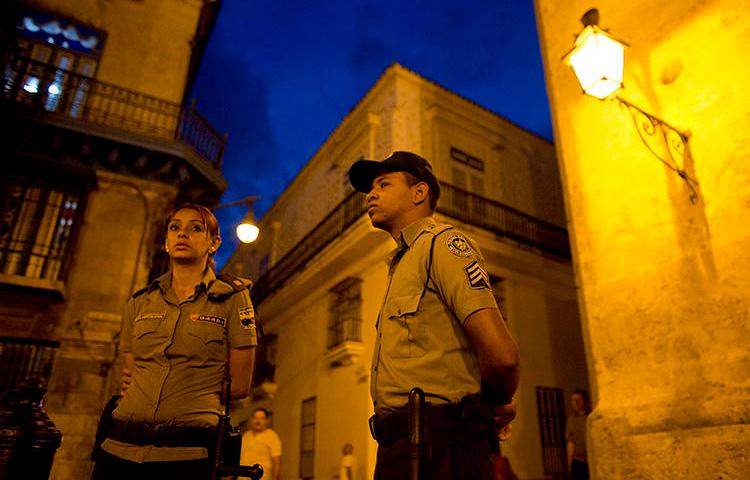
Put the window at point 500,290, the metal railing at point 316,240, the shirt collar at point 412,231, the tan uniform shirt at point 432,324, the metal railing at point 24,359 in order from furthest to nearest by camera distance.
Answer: the metal railing at point 316,240, the window at point 500,290, the metal railing at point 24,359, the shirt collar at point 412,231, the tan uniform shirt at point 432,324

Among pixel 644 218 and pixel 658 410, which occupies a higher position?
pixel 644 218

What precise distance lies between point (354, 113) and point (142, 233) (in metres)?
7.48

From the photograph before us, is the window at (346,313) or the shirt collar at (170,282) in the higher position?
the window at (346,313)

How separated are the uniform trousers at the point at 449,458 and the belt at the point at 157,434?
0.97m

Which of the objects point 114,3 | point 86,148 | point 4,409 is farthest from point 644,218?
point 114,3

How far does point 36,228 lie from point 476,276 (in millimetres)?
10195

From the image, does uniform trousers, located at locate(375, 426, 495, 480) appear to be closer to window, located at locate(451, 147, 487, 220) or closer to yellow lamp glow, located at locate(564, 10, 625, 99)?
yellow lamp glow, located at locate(564, 10, 625, 99)

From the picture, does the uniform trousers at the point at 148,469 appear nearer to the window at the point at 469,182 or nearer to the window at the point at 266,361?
the window at the point at 469,182

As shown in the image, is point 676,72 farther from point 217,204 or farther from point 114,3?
point 114,3

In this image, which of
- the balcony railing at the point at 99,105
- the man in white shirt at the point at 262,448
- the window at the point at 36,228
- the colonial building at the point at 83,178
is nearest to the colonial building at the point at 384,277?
the man in white shirt at the point at 262,448

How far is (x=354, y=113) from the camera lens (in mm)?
15148

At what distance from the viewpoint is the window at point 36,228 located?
911cm

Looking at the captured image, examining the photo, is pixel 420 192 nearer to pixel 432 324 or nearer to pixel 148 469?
pixel 432 324

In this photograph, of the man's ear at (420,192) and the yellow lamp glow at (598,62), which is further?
the yellow lamp glow at (598,62)
